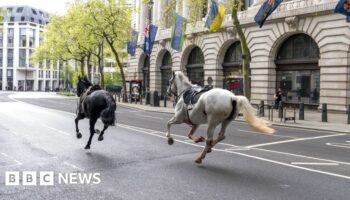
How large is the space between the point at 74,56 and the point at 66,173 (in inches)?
2199

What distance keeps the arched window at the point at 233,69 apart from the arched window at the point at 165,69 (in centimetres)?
1218

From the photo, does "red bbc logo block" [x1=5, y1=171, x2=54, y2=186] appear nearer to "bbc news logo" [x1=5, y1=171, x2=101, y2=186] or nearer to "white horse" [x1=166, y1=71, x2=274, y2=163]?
"bbc news logo" [x1=5, y1=171, x2=101, y2=186]

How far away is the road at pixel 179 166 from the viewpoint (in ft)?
22.4

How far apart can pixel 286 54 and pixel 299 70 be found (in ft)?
6.49

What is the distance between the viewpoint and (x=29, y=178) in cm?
764

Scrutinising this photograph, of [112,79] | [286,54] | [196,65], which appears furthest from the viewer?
[112,79]

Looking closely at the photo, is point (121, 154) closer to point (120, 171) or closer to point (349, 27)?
point (120, 171)

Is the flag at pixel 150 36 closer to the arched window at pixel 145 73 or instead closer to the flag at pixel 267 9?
the flag at pixel 267 9

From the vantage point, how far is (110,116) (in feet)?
35.3

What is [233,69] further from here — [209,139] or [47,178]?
[47,178]

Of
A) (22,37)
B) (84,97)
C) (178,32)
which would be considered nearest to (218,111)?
(84,97)

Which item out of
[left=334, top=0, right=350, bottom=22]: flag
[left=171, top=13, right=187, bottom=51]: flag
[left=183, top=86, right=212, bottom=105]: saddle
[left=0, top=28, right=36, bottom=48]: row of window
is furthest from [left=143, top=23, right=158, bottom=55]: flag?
[left=0, top=28, right=36, bottom=48]: row of window

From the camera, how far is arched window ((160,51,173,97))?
172 ft

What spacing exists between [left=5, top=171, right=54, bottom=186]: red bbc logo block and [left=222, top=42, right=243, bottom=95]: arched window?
107 feet
